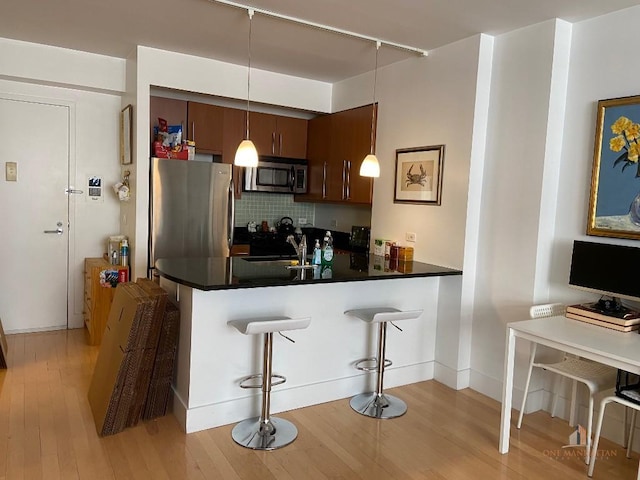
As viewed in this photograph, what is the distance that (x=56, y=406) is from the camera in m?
3.00

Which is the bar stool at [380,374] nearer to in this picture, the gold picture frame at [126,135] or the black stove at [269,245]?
the black stove at [269,245]

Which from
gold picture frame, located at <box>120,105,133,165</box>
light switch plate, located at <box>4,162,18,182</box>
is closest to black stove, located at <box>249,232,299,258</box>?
gold picture frame, located at <box>120,105,133,165</box>

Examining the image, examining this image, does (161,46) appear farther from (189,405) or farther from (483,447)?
(483,447)

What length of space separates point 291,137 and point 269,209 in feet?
2.96

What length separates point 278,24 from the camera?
3.25 meters

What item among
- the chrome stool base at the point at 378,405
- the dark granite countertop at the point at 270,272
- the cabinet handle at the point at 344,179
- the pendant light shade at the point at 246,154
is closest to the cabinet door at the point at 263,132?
the cabinet handle at the point at 344,179

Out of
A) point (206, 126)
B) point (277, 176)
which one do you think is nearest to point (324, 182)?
point (277, 176)

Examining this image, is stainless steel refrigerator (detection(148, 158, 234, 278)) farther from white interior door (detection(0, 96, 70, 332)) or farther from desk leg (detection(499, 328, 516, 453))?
desk leg (detection(499, 328, 516, 453))

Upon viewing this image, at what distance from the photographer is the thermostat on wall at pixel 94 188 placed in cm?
461

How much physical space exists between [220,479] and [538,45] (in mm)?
3175

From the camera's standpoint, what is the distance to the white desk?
2195 millimetres

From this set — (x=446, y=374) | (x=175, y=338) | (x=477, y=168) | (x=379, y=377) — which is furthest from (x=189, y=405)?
(x=477, y=168)

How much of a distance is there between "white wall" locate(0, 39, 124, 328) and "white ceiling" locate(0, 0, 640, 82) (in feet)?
0.51

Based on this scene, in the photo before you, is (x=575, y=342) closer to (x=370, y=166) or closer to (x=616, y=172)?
(x=616, y=172)
